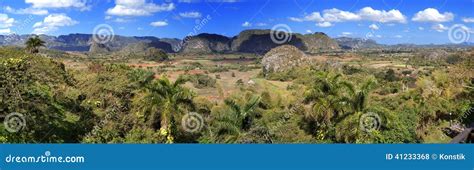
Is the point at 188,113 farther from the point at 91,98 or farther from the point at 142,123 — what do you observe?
the point at 91,98

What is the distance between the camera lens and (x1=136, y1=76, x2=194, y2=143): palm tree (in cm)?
1861

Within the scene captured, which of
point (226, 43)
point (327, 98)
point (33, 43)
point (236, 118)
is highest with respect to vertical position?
point (33, 43)

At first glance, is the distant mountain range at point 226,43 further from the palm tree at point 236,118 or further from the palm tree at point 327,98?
the palm tree at point 236,118

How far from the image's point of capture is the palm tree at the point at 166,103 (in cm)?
1861

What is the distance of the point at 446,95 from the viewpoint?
83.1 feet

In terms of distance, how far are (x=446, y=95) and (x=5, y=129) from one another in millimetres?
19999

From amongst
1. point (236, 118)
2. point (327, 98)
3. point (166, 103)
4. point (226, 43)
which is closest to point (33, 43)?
→ point (166, 103)

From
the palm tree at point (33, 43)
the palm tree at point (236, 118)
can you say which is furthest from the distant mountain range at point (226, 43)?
the palm tree at point (236, 118)

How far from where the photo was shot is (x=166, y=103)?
1875cm

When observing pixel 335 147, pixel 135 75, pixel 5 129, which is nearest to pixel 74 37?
pixel 135 75

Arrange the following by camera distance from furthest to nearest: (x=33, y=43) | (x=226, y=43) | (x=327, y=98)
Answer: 1. (x=226, y=43)
2. (x=33, y=43)
3. (x=327, y=98)

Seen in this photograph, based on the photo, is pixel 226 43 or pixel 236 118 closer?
pixel 236 118

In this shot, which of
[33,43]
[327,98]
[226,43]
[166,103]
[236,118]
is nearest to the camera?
Result: [236,118]

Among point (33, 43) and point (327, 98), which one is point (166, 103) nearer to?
point (327, 98)
